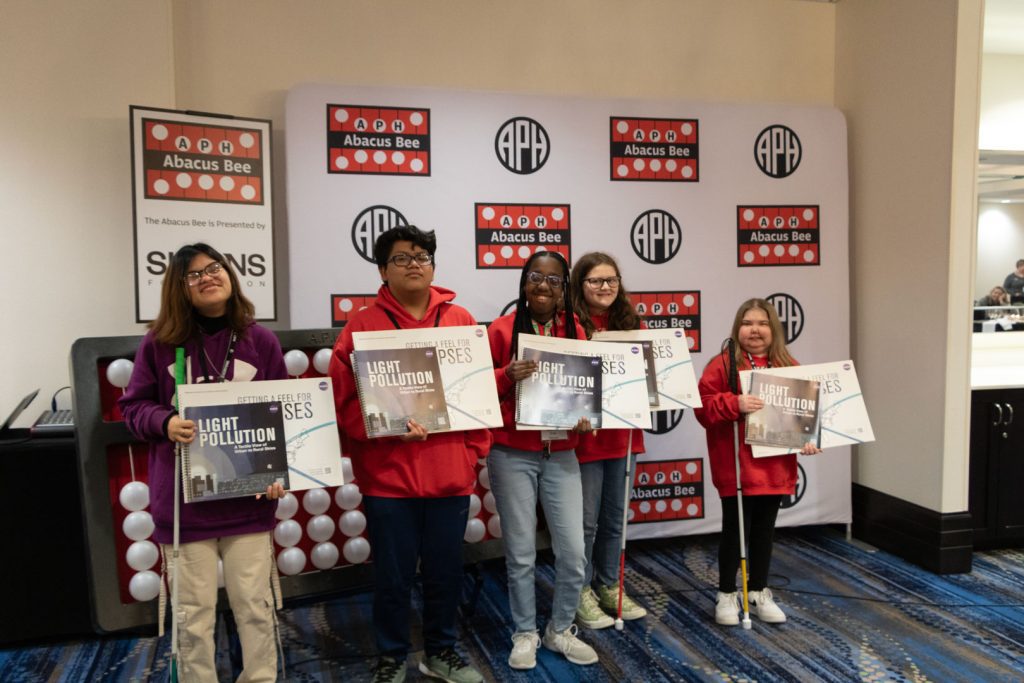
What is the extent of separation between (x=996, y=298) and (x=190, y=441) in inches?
185

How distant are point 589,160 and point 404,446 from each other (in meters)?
2.20

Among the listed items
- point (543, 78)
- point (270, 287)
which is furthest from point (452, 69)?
point (270, 287)

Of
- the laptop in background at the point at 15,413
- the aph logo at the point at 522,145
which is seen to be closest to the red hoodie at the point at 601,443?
the aph logo at the point at 522,145

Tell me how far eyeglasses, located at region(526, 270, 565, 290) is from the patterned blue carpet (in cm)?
146

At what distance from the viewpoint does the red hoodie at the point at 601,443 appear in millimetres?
3051

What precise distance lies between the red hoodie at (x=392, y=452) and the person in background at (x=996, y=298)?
3.73 meters

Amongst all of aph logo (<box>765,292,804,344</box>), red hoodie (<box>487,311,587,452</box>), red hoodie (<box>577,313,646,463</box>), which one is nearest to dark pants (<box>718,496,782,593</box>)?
red hoodie (<box>577,313,646,463</box>)

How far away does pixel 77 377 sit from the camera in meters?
2.72

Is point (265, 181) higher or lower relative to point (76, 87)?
lower

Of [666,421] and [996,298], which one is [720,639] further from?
[996,298]

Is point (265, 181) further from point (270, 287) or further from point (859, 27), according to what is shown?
point (859, 27)

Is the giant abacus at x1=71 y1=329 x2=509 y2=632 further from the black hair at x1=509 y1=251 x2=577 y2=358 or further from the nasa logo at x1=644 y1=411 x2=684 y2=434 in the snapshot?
the nasa logo at x1=644 y1=411 x2=684 y2=434

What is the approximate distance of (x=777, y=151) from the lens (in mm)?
4289

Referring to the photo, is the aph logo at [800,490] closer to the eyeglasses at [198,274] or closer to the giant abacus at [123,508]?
the giant abacus at [123,508]
